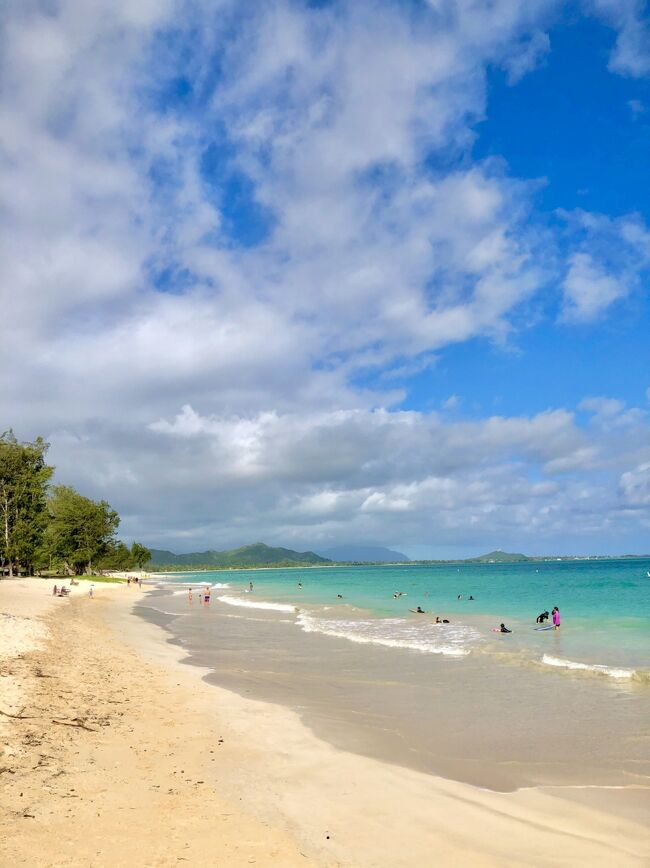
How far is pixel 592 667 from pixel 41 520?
236 feet

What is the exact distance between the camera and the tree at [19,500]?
71.3 metres

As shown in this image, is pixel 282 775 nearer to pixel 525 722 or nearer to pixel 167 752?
pixel 167 752

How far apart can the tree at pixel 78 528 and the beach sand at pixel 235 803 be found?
82119mm

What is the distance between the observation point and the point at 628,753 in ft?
39.0

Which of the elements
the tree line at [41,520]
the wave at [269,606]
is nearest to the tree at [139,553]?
the tree line at [41,520]

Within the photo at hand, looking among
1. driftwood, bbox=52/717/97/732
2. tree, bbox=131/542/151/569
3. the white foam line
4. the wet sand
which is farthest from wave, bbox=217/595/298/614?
tree, bbox=131/542/151/569

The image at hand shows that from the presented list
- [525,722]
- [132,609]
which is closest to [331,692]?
[525,722]

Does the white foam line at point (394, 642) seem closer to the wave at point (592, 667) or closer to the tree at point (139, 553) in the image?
the wave at point (592, 667)

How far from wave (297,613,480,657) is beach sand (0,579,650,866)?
15.1 m

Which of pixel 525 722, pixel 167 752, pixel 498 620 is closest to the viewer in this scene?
pixel 167 752

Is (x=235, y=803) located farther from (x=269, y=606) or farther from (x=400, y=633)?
(x=269, y=606)

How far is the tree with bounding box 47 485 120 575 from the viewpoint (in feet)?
291

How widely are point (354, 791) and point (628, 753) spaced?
644 cm

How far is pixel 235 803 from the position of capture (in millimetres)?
8602
